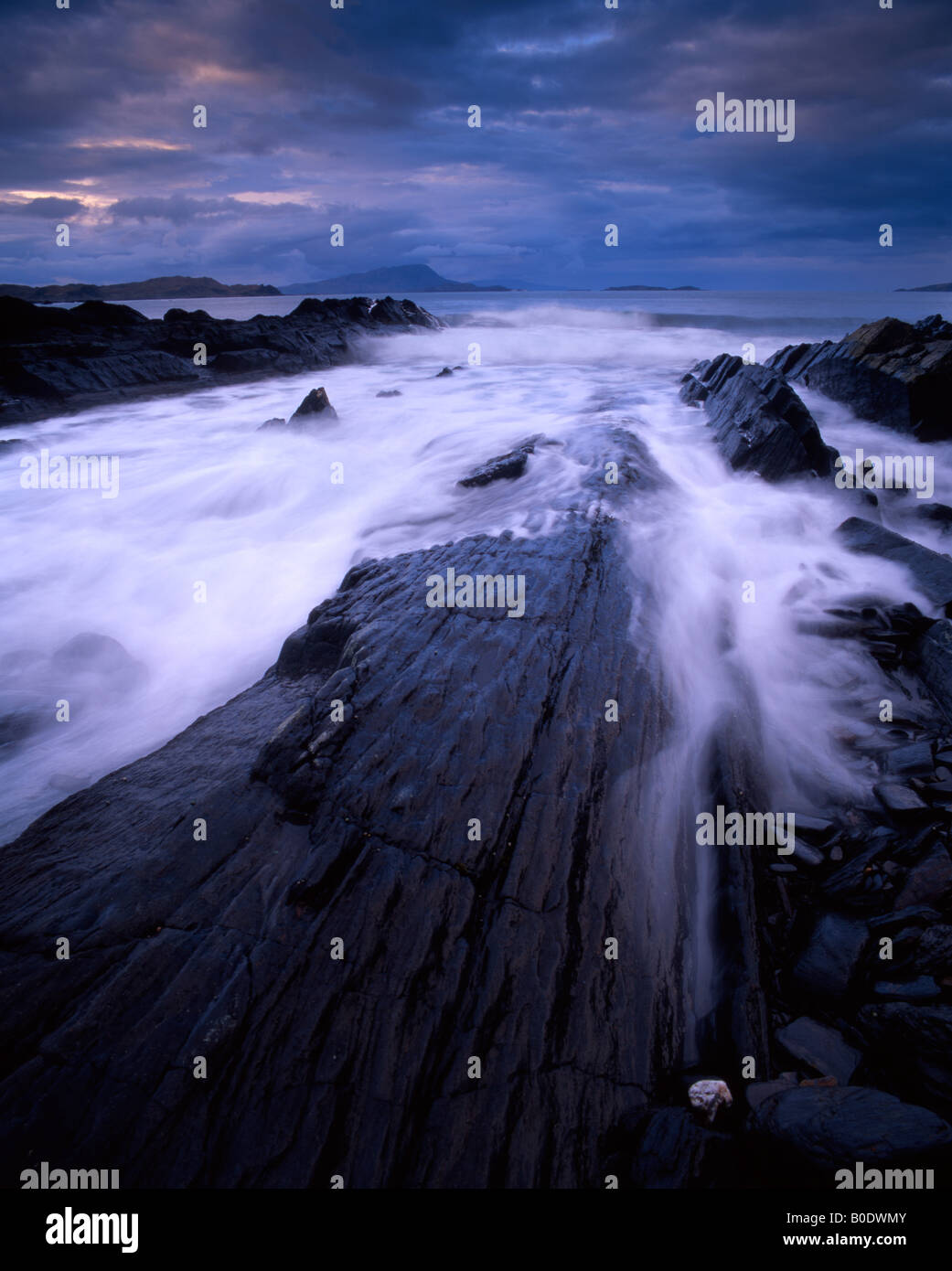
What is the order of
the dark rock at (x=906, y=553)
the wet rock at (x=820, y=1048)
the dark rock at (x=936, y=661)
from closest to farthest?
the wet rock at (x=820, y=1048) < the dark rock at (x=936, y=661) < the dark rock at (x=906, y=553)

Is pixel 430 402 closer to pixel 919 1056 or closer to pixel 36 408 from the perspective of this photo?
pixel 36 408

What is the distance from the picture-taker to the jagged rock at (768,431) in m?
12.1

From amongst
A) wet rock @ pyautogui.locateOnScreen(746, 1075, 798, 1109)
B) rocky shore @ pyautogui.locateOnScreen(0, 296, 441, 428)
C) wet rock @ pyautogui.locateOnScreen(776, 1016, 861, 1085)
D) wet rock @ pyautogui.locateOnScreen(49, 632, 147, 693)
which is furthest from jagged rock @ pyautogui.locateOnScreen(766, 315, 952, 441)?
rocky shore @ pyautogui.locateOnScreen(0, 296, 441, 428)

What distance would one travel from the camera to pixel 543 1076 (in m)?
3.30

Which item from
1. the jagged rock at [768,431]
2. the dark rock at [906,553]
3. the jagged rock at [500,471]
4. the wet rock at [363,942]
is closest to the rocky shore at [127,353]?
the jagged rock at [500,471]

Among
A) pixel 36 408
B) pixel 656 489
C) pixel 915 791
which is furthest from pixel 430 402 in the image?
pixel 915 791

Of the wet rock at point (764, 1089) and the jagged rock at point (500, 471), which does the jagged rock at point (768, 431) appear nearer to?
the jagged rock at point (500, 471)

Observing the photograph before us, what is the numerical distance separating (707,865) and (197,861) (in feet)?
12.2

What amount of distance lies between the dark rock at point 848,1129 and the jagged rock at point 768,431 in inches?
443

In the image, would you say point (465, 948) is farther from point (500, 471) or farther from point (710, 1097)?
point (500, 471)

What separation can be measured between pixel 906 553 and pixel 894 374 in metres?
10.6

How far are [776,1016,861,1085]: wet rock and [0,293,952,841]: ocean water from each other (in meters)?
1.90

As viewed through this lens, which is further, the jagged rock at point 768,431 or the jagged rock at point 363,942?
the jagged rock at point 768,431
